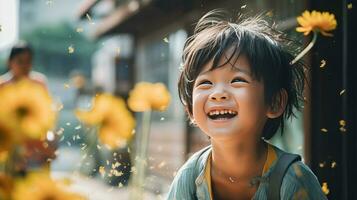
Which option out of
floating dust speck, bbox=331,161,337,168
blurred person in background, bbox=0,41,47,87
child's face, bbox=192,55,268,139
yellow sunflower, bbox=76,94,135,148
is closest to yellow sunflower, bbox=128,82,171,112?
child's face, bbox=192,55,268,139

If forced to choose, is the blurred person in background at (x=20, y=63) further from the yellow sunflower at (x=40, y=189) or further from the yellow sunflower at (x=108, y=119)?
the yellow sunflower at (x=40, y=189)

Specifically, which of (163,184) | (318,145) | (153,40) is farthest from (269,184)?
(153,40)

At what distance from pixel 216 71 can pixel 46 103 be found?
2.62ft

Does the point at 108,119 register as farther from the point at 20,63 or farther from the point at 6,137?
the point at 20,63

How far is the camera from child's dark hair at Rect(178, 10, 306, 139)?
59.5 inches

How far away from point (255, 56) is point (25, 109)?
2.96 feet

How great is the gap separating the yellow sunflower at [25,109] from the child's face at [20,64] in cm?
166

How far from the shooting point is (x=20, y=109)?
69 cm

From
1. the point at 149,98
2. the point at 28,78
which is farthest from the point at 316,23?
the point at 28,78

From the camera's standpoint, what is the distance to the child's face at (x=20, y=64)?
7.74ft

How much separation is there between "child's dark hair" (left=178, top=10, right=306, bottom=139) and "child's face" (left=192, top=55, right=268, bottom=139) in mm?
24

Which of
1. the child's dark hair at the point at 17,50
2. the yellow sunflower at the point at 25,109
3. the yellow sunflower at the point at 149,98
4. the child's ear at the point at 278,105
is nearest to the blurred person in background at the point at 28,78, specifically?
the child's dark hair at the point at 17,50

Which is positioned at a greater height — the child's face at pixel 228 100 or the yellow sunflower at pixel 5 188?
the child's face at pixel 228 100

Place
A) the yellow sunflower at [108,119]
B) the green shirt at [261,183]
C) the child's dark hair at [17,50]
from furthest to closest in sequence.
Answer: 1. the child's dark hair at [17,50]
2. the green shirt at [261,183]
3. the yellow sunflower at [108,119]
